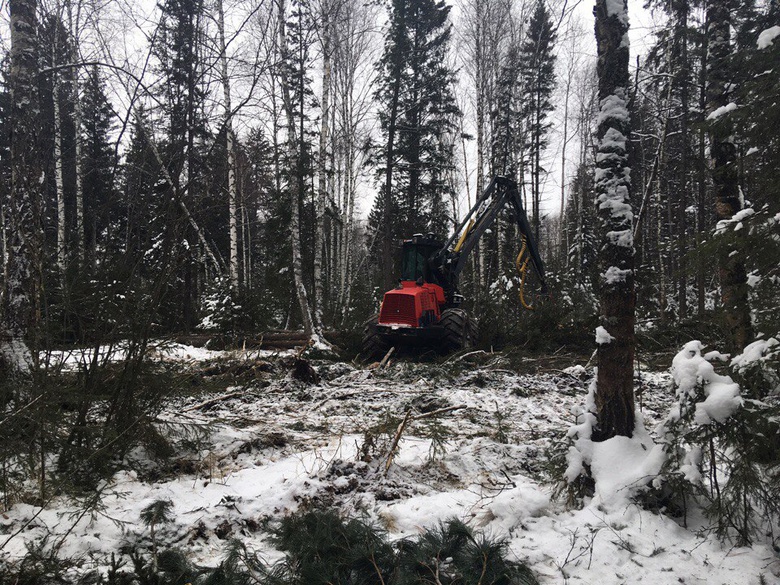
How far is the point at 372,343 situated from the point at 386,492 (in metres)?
6.00

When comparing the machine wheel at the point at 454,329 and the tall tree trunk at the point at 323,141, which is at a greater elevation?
the tall tree trunk at the point at 323,141

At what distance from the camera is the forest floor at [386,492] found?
2430mm

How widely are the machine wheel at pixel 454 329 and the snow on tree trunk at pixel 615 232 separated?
18.2 feet

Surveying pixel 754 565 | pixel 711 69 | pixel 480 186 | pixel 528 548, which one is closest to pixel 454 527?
pixel 528 548

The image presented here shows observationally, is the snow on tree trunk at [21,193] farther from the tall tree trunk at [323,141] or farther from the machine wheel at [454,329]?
the tall tree trunk at [323,141]

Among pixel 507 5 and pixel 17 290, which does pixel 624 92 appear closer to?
pixel 17 290

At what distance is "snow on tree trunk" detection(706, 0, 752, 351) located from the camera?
311cm

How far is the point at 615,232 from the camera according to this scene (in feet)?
10.5

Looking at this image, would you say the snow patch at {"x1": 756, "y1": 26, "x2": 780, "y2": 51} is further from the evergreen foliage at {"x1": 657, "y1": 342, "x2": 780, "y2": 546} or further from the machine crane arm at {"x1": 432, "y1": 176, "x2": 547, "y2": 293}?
the machine crane arm at {"x1": 432, "y1": 176, "x2": 547, "y2": 293}

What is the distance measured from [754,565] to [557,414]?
302cm

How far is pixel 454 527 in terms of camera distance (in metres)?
2.58

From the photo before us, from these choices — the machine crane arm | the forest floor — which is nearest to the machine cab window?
the machine crane arm

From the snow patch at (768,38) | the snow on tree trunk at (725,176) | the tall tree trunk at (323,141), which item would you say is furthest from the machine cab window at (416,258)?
the snow patch at (768,38)

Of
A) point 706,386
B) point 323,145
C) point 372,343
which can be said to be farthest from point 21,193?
point 323,145
